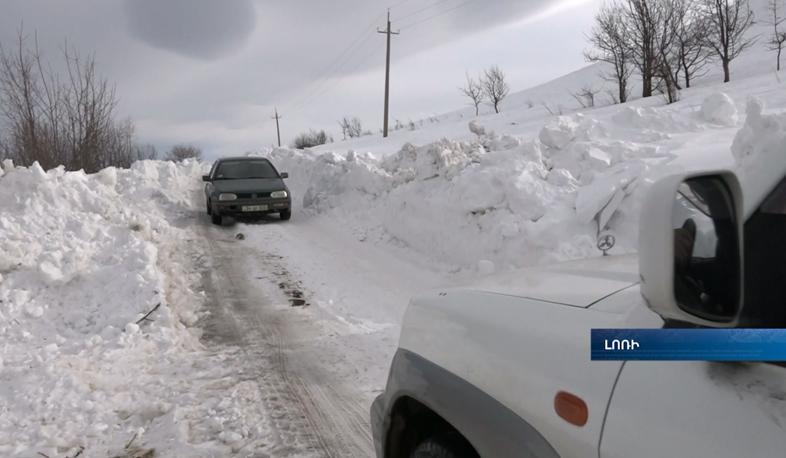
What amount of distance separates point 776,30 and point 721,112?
125 feet

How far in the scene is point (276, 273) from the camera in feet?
26.8

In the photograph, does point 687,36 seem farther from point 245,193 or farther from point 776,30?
point 245,193

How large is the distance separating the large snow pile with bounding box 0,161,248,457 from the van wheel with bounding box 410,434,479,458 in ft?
6.79

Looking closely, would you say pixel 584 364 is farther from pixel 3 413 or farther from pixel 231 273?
pixel 231 273

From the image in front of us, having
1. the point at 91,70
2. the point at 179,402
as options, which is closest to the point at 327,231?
the point at 179,402

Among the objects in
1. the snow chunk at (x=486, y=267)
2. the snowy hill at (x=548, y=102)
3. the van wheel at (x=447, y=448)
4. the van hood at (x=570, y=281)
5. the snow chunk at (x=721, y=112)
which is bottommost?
the snow chunk at (x=486, y=267)

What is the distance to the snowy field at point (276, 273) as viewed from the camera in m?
3.90

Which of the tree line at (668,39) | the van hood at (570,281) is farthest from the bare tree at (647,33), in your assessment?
the van hood at (570,281)

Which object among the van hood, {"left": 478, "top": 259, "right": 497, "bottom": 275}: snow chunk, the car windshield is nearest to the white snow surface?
{"left": 478, "top": 259, "right": 497, "bottom": 275}: snow chunk

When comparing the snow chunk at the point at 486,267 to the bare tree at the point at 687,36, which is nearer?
the snow chunk at the point at 486,267

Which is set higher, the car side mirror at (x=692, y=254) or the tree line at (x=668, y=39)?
the tree line at (x=668, y=39)

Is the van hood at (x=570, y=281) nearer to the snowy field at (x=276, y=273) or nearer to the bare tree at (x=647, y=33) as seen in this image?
the snowy field at (x=276, y=273)

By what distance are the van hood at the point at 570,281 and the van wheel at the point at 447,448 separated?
59 centimetres

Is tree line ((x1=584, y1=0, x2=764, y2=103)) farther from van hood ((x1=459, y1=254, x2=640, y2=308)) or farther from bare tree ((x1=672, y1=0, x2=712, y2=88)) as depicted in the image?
van hood ((x1=459, y1=254, x2=640, y2=308))
